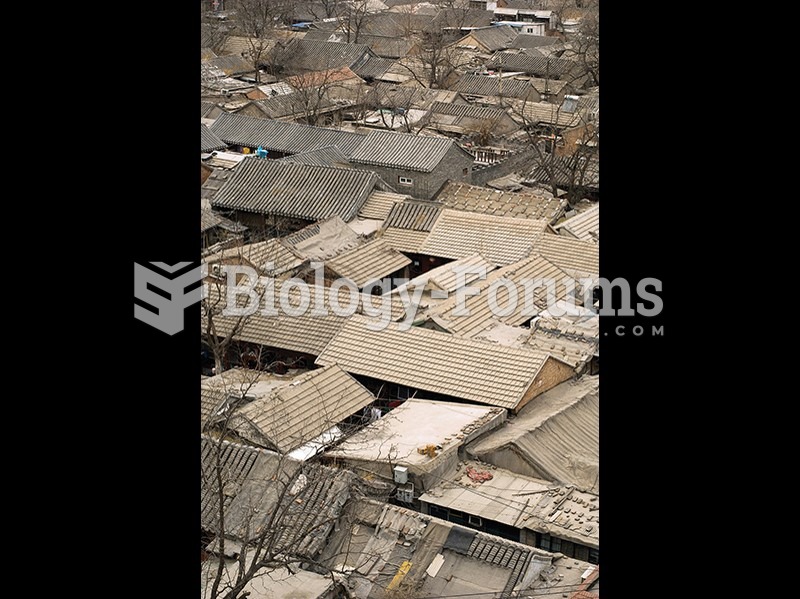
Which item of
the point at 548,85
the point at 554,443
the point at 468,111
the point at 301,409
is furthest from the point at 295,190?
the point at 548,85

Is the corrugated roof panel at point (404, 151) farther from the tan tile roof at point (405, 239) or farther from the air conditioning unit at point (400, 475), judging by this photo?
the air conditioning unit at point (400, 475)

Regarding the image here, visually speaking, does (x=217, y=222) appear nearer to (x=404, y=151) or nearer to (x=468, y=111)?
(x=404, y=151)

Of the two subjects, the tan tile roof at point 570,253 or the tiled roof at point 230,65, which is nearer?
the tan tile roof at point 570,253

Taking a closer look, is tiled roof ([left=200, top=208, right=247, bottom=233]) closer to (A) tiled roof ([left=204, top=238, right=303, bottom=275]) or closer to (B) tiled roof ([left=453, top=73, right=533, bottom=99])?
(A) tiled roof ([left=204, top=238, right=303, bottom=275])

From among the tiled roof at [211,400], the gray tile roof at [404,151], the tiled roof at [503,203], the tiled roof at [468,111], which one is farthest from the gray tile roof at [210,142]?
the tiled roof at [211,400]

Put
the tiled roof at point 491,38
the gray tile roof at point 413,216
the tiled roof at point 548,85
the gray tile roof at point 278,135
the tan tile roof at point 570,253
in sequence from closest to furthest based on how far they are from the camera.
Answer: the tan tile roof at point 570,253, the gray tile roof at point 413,216, the gray tile roof at point 278,135, the tiled roof at point 548,85, the tiled roof at point 491,38
